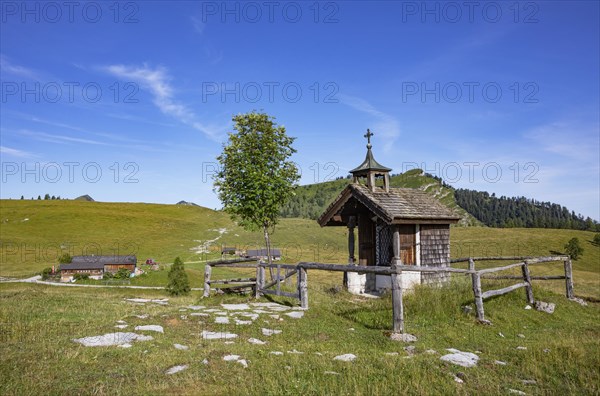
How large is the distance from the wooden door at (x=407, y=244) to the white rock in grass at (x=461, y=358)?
9959 mm

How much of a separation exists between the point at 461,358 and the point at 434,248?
479 inches

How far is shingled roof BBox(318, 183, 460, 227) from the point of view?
54.6 feet

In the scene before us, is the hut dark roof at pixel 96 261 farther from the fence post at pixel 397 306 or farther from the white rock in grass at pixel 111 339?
the fence post at pixel 397 306

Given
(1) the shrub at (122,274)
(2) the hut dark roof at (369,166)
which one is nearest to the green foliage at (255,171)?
(2) the hut dark roof at (369,166)

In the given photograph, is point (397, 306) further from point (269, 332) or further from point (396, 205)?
point (396, 205)

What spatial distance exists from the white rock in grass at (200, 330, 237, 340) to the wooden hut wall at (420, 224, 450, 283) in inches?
445

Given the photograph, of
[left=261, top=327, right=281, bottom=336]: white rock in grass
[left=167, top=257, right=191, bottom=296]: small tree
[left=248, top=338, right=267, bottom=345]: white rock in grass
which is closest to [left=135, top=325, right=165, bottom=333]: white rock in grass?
[left=248, top=338, right=267, bottom=345]: white rock in grass

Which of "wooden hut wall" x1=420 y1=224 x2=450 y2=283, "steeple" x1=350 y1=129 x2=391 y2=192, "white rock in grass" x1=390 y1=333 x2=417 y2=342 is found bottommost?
"white rock in grass" x1=390 y1=333 x2=417 y2=342

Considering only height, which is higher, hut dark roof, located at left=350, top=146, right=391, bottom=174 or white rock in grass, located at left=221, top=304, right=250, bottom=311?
hut dark roof, located at left=350, top=146, right=391, bottom=174

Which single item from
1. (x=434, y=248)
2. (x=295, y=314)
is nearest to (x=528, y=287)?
(x=434, y=248)

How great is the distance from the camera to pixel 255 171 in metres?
20.8

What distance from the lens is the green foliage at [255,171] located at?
21.0 m

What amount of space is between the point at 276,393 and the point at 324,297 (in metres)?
9.88

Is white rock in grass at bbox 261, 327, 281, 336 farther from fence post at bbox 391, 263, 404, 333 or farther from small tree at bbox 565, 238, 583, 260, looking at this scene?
small tree at bbox 565, 238, 583, 260
